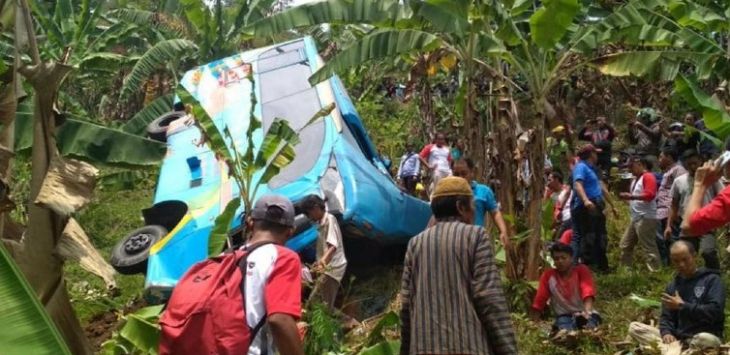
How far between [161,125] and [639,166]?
20.3 ft

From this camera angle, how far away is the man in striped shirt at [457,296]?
419cm

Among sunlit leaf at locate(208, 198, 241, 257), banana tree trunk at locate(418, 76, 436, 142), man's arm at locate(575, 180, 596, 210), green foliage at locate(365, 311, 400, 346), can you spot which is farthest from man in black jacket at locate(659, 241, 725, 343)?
banana tree trunk at locate(418, 76, 436, 142)

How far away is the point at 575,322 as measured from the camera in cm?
755

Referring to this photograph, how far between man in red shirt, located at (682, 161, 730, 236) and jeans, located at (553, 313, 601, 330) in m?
3.54

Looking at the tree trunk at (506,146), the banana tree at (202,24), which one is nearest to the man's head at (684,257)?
the tree trunk at (506,146)

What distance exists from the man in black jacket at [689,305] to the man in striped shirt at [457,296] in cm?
236

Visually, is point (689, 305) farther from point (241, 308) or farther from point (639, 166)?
point (639, 166)

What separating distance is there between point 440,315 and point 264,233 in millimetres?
835

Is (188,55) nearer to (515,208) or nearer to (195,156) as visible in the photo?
(195,156)

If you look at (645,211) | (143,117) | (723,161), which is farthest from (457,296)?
(143,117)

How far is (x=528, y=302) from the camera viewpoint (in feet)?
28.3

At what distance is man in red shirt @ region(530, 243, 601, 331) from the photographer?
7.53 meters

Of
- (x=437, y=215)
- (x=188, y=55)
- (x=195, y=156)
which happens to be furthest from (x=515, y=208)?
(x=188, y=55)

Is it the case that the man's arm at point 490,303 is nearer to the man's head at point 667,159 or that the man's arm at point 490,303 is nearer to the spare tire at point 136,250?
the man's head at point 667,159
